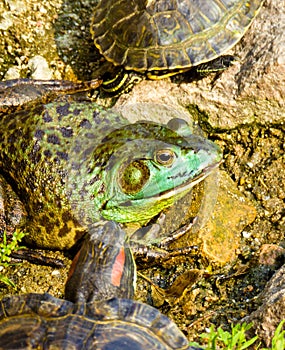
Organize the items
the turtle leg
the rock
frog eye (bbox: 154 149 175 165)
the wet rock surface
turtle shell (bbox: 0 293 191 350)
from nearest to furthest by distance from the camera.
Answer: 1. turtle shell (bbox: 0 293 191 350)
2. the rock
3. frog eye (bbox: 154 149 175 165)
4. the wet rock surface
5. the turtle leg

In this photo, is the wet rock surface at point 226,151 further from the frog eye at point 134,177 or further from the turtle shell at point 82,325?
the turtle shell at point 82,325

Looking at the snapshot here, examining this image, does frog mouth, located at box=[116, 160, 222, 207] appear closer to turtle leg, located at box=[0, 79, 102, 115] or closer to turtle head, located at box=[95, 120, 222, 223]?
turtle head, located at box=[95, 120, 222, 223]

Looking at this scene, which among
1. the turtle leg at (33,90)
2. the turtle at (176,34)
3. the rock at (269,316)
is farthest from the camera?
the turtle at (176,34)

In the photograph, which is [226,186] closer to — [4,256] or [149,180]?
[149,180]

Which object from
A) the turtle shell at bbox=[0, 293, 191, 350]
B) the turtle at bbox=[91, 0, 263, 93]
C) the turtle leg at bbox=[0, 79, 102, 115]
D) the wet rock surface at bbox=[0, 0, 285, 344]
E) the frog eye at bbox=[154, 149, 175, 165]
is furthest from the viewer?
the turtle at bbox=[91, 0, 263, 93]

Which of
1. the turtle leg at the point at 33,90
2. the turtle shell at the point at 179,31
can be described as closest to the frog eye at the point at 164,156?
the turtle shell at the point at 179,31

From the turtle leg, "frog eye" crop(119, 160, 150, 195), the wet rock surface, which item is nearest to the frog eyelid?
"frog eye" crop(119, 160, 150, 195)
